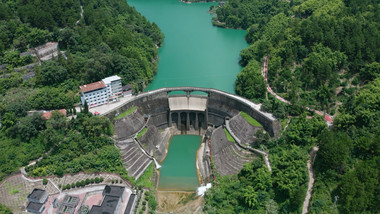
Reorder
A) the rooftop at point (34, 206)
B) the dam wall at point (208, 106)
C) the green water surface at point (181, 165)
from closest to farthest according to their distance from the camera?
the rooftop at point (34, 206) → the green water surface at point (181, 165) → the dam wall at point (208, 106)

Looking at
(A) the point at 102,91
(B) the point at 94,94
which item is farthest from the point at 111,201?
(A) the point at 102,91

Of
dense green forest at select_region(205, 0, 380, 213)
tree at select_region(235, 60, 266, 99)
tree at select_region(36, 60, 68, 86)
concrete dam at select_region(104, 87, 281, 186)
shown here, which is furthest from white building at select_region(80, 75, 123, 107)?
dense green forest at select_region(205, 0, 380, 213)

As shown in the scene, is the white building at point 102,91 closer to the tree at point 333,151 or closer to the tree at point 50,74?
the tree at point 50,74

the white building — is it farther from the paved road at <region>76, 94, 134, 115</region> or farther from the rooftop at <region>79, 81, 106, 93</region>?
the paved road at <region>76, 94, 134, 115</region>

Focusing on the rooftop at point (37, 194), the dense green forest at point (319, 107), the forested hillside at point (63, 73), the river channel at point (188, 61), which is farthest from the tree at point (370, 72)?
the rooftop at point (37, 194)

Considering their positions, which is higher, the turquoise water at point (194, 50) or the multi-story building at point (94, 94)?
the multi-story building at point (94, 94)

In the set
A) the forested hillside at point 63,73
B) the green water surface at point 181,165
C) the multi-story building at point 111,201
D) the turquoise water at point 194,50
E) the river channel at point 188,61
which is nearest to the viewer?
the multi-story building at point 111,201
